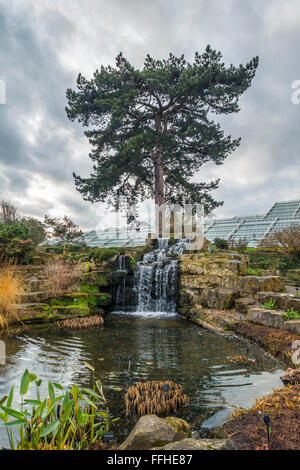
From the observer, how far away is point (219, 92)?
13.5 meters

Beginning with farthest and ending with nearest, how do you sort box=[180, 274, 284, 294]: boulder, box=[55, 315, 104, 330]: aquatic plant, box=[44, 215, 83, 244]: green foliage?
box=[44, 215, 83, 244]: green foliage < box=[180, 274, 284, 294]: boulder < box=[55, 315, 104, 330]: aquatic plant

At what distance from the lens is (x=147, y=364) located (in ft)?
14.5

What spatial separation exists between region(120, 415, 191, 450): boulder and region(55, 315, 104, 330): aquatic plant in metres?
5.25

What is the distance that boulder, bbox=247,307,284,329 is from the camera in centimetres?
586

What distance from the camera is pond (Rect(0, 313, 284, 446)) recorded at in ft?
10.5

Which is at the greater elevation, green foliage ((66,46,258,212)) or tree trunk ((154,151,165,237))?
green foliage ((66,46,258,212))

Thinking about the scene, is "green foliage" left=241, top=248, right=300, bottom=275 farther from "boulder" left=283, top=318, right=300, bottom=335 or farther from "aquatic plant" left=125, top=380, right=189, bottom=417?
"aquatic plant" left=125, top=380, right=189, bottom=417

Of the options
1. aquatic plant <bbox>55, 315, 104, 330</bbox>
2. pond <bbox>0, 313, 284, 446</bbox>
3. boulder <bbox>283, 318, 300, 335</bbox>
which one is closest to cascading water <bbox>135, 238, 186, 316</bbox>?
aquatic plant <bbox>55, 315, 104, 330</bbox>

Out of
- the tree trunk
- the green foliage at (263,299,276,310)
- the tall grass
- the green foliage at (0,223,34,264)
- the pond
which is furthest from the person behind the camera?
the tree trunk

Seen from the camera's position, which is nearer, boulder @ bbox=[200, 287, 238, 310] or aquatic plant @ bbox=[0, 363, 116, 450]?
aquatic plant @ bbox=[0, 363, 116, 450]

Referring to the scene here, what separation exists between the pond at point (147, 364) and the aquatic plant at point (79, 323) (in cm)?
36

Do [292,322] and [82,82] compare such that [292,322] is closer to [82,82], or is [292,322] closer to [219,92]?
[219,92]

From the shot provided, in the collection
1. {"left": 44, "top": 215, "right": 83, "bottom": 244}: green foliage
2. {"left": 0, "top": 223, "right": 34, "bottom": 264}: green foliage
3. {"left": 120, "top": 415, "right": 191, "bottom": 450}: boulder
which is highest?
{"left": 44, "top": 215, "right": 83, "bottom": 244}: green foliage
